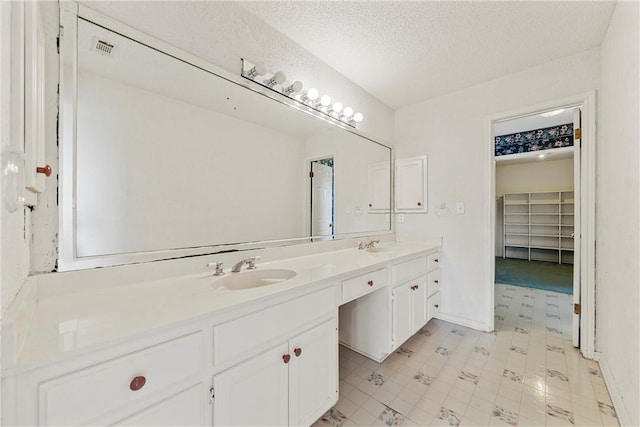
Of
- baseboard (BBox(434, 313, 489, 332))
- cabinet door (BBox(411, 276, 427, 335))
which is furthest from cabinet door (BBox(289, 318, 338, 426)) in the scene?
baseboard (BBox(434, 313, 489, 332))

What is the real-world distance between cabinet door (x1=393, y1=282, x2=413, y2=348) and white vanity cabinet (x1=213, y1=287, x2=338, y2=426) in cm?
68

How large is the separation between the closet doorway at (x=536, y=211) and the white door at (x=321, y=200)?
224 cm

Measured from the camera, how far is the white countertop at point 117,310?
2.06 ft

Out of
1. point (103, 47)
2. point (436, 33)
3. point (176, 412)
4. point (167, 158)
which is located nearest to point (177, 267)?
point (167, 158)

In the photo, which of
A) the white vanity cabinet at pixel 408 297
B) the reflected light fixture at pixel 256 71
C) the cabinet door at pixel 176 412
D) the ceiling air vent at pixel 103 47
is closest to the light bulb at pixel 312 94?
the reflected light fixture at pixel 256 71

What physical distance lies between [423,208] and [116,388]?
2655mm

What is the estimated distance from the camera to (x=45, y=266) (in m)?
0.96

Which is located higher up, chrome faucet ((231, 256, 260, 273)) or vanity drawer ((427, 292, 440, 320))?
chrome faucet ((231, 256, 260, 273))

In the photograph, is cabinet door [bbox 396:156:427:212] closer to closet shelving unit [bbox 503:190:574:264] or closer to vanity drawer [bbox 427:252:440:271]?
vanity drawer [bbox 427:252:440:271]

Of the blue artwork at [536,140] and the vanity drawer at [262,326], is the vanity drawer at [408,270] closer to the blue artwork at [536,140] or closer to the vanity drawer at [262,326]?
the vanity drawer at [262,326]

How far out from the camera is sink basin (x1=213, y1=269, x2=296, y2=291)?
1.31 metres

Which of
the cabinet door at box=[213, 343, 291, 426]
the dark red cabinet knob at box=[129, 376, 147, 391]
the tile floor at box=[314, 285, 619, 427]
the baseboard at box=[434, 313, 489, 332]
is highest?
the dark red cabinet knob at box=[129, 376, 147, 391]

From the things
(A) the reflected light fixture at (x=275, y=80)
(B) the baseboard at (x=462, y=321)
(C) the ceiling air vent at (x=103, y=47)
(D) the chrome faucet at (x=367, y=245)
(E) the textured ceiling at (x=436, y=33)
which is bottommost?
(B) the baseboard at (x=462, y=321)

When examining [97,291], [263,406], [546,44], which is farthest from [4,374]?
[546,44]
